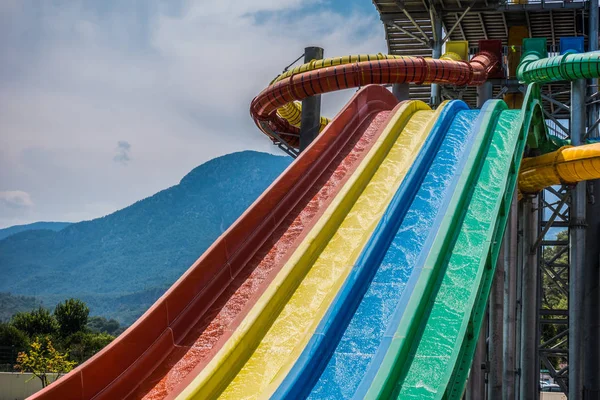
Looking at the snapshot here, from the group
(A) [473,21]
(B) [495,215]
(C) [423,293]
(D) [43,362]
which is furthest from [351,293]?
(D) [43,362]

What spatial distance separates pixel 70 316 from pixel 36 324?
1886 mm

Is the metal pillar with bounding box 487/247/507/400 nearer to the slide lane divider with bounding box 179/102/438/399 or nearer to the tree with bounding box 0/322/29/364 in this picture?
the slide lane divider with bounding box 179/102/438/399

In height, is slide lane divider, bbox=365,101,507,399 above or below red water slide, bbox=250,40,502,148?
below

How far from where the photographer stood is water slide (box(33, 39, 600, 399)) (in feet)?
27.9

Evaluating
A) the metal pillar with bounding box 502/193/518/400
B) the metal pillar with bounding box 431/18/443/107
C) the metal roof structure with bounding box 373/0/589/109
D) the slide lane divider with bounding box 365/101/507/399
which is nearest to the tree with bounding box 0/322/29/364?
the metal roof structure with bounding box 373/0/589/109

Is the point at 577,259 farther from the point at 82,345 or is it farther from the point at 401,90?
the point at 82,345

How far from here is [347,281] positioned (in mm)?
9586

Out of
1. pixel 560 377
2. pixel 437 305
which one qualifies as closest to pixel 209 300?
pixel 437 305

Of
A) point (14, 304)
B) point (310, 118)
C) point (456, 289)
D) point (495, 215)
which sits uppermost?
point (14, 304)

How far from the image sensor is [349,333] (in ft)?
29.5

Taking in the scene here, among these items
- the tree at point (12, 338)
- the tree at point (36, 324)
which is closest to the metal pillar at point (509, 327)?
the tree at point (12, 338)

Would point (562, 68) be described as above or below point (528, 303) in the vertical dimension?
above

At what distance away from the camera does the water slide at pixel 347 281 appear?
27.9 ft

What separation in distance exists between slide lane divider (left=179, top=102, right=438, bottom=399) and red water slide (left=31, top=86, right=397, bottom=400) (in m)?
0.28
